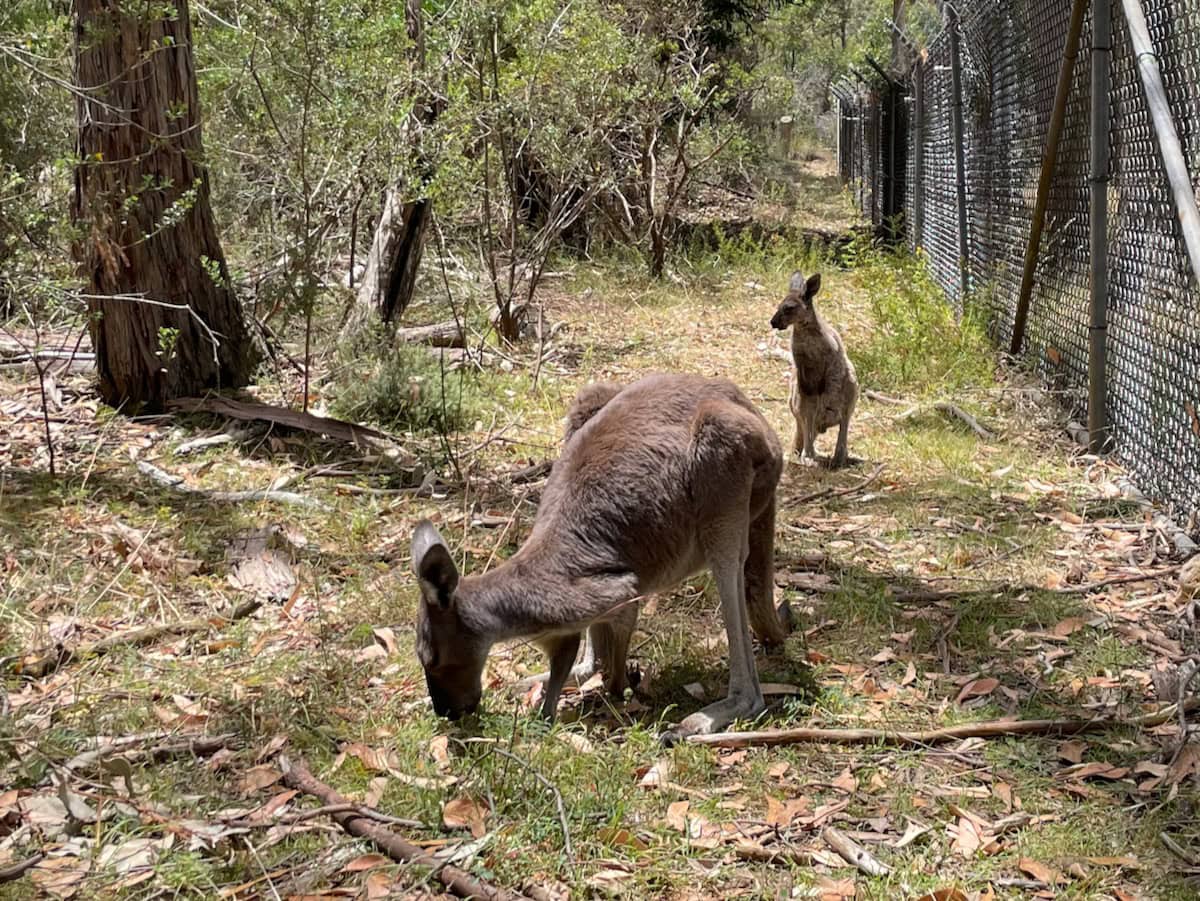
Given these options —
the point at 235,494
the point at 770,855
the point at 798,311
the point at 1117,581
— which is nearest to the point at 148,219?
the point at 235,494

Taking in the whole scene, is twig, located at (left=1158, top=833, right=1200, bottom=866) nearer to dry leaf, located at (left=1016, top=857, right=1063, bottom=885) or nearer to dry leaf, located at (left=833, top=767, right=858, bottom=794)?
dry leaf, located at (left=1016, top=857, right=1063, bottom=885)

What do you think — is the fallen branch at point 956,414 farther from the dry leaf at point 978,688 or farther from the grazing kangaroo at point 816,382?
the dry leaf at point 978,688

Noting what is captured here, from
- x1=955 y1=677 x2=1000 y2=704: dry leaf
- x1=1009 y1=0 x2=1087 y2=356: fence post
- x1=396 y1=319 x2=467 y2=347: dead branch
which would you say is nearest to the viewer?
x1=955 y1=677 x2=1000 y2=704: dry leaf

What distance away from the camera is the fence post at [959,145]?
10977 mm

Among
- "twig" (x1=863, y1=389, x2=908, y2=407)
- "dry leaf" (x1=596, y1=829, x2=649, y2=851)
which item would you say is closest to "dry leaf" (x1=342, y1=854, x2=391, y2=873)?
"dry leaf" (x1=596, y1=829, x2=649, y2=851)

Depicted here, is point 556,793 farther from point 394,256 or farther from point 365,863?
point 394,256

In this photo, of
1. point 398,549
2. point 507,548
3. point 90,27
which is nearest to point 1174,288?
point 507,548

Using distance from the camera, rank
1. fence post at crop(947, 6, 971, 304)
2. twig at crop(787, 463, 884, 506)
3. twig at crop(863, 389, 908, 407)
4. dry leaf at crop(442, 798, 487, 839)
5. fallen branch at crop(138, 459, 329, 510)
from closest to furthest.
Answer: dry leaf at crop(442, 798, 487, 839)
fallen branch at crop(138, 459, 329, 510)
twig at crop(787, 463, 884, 506)
twig at crop(863, 389, 908, 407)
fence post at crop(947, 6, 971, 304)

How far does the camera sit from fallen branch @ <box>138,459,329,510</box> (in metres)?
6.47

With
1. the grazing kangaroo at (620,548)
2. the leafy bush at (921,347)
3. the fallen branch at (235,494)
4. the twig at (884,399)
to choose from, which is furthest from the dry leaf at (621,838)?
A: the leafy bush at (921,347)

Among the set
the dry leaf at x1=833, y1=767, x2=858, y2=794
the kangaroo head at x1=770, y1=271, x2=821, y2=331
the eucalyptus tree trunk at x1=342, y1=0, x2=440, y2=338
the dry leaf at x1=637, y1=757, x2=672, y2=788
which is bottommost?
the dry leaf at x1=833, y1=767, x2=858, y2=794

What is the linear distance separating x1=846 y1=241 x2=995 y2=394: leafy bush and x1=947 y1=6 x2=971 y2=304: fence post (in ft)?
1.38

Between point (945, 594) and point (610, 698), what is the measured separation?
1777 millimetres

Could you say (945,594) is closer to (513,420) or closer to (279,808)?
(279,808)
